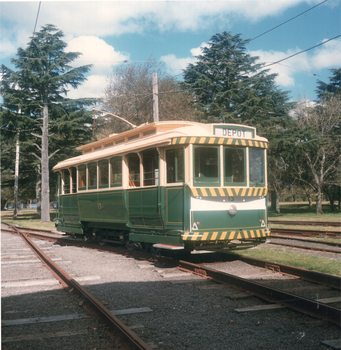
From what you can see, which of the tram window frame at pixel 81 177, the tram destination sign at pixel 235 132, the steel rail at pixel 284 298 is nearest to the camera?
the steel rail at pixel 284 298

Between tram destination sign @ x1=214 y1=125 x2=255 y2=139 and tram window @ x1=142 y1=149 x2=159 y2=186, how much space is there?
1.49 metres

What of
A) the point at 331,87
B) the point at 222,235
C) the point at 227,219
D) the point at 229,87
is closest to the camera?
the point at 222,235

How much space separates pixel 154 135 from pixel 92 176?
11.9ft

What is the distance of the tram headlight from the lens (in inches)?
346

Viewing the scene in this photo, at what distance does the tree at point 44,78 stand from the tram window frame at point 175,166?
925 inches

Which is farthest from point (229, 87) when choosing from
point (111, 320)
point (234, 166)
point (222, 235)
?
point (111, 320)

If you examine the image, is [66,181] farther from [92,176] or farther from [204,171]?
[204,171]

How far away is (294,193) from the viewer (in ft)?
134

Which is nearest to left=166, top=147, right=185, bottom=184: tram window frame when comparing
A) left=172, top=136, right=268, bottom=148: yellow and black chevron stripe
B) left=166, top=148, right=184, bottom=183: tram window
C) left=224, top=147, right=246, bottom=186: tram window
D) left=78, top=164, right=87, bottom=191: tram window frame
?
left=166, top=148, right=184, bottom=183: tram window

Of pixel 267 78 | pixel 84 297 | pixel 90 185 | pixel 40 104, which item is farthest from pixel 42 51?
pixel 84 297

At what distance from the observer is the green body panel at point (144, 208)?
9.19 m

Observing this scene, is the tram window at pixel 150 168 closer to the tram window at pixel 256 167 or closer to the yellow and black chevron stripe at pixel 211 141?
the yellow and black chevron stripe at pixel 211 141

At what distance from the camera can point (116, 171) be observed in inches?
427

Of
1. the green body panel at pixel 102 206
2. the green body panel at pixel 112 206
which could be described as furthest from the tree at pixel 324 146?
the green body panel at pixel 112 206
